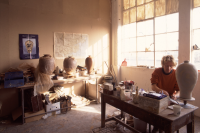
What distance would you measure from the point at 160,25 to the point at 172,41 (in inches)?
23.3

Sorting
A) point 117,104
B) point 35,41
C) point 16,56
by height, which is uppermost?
point 35,41

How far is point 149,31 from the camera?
13.8 ft

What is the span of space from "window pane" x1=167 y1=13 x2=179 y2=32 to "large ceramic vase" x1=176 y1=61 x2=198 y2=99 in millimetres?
2187

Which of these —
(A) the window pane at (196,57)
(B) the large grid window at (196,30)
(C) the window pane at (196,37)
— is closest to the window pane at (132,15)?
(B) the large grid window at (196,30)

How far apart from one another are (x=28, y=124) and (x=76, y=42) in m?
2.61

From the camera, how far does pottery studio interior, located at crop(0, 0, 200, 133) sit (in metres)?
2.31

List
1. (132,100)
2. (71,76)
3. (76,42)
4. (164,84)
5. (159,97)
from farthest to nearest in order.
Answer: (76,42) < (71,76) < (164,84) < (132,100) < (159,97)

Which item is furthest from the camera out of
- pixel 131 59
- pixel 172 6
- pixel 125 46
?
pixel 125 46

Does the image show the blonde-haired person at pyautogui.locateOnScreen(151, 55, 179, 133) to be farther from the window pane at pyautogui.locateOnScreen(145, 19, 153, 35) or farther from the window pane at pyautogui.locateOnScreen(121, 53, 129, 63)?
the window pane at pyautogui.locateOnScreen(121, 53, 129, 63)

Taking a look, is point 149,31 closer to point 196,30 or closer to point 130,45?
point 130,45

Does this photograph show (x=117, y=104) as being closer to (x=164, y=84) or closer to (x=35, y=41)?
(x=164, y=84)

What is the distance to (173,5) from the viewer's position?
357 cm

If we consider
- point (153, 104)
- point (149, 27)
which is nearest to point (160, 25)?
point (149, 27)

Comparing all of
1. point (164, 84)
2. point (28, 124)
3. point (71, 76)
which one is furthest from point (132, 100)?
point (28, 124)
